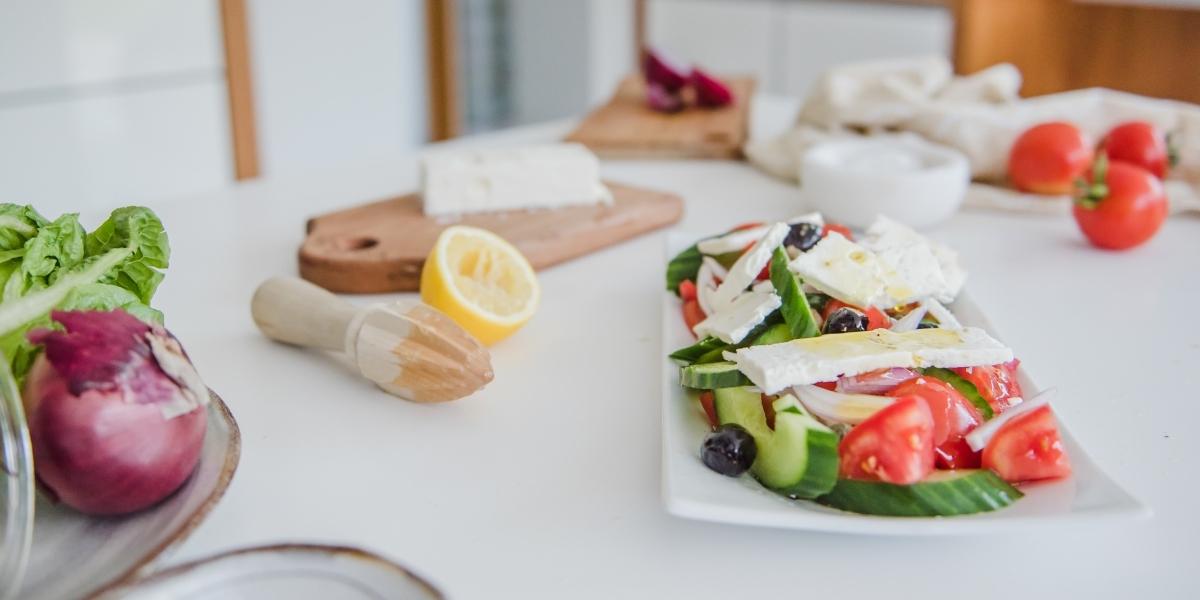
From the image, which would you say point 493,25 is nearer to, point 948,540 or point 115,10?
point 115,10

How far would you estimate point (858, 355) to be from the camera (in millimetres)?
945

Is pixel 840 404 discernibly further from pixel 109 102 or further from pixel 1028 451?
pixel 109 102

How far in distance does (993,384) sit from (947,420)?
11 centimetres

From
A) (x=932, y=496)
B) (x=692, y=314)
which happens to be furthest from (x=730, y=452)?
(x=692, y=314)

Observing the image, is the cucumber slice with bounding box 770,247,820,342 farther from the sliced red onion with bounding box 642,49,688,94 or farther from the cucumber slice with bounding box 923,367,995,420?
the sliced red onion with bounding box 642,49,688,94

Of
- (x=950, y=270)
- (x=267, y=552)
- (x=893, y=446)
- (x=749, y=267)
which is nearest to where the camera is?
(x=267, y=552)

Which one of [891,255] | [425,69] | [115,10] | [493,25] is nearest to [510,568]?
[891,255]

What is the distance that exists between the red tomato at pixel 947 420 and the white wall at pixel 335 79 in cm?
279

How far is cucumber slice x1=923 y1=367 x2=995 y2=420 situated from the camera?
0.96 metres

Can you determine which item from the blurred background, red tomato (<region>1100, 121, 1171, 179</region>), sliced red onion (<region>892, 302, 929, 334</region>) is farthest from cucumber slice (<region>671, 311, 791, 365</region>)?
the blurred background

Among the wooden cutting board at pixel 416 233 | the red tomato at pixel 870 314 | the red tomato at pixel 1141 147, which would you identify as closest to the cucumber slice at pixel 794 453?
the red tomato at pixel 870 314

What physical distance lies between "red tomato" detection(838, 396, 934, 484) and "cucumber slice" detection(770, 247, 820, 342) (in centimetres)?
19

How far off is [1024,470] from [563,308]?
683 millimetres

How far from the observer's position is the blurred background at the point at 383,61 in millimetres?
2877
